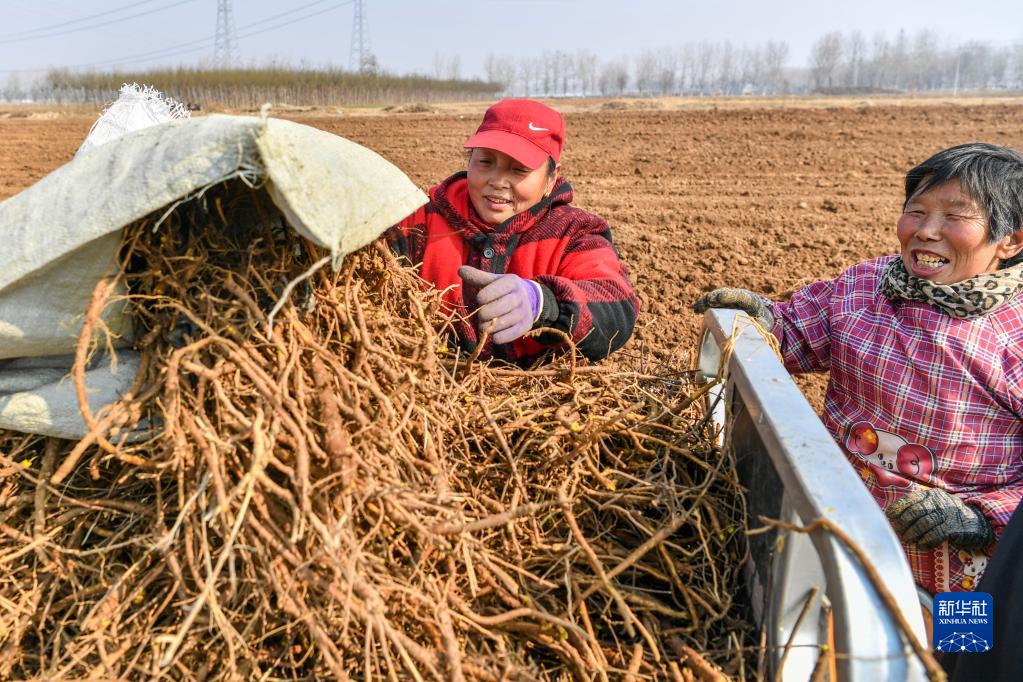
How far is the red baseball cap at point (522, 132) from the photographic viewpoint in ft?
6.07

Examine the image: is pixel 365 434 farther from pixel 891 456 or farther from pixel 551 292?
pixel 891 456

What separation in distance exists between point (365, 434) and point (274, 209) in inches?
15.5

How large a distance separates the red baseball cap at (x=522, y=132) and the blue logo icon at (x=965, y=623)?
1435 mm

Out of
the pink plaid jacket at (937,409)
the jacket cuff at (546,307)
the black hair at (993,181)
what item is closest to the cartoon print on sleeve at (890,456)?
the pink plaid jacket at (937,409)

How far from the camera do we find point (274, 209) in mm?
1084

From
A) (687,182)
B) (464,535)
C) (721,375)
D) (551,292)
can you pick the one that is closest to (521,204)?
(551,292)

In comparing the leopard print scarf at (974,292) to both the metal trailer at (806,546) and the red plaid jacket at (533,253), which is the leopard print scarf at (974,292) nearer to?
the metal trailer at (806,546)

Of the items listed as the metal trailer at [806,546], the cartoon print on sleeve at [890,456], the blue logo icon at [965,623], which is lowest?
the blue logo icon at [965,623]

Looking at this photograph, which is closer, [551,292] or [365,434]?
[365,434]

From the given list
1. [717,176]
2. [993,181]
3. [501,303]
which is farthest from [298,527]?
[717,176]

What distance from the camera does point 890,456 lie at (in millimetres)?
1695

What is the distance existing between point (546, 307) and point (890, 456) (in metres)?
0.95

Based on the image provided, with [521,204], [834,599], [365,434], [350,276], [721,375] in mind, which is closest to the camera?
[834,599]

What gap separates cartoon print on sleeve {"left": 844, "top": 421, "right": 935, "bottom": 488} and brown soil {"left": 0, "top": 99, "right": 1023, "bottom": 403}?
542 mm
